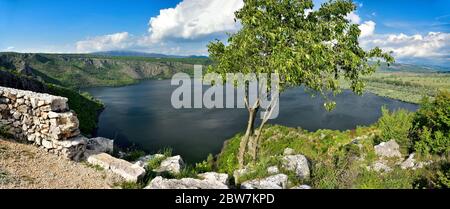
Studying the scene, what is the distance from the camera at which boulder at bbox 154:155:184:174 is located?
40.6ft

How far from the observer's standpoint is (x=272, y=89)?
14586mm

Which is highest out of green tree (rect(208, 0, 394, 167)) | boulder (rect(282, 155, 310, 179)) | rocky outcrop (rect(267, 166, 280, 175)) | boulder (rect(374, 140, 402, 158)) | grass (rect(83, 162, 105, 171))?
green tree (rect(208, 0, 394, 167))

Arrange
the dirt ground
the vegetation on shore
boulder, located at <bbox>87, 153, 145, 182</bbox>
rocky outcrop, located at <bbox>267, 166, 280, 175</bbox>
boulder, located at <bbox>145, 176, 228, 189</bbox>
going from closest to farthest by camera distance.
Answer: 1. boulder, located at <bbox>145, 176, 228, 189</bbox>
2. the dirt ground
3. boulder, located at <bbox>87, 153, 145, 182</bbox>
4. the vegetation on shore
5. rocky outcrop, located at <bbox>267, 166, 280, 175</bbox>

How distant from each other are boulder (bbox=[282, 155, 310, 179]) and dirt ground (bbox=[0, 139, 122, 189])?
634 cm

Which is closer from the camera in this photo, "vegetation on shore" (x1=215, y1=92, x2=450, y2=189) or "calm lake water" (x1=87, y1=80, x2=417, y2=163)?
"vegetation on shore" (x1=215, y1=92, x2=450, y2=189)

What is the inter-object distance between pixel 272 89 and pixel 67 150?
880 centimetres

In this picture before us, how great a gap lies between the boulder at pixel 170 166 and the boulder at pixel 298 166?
14.1ft

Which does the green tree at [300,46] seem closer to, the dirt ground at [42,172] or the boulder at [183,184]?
the boulder at [183,184]

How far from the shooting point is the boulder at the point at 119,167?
33.2 ft

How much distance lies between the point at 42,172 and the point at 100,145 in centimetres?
402

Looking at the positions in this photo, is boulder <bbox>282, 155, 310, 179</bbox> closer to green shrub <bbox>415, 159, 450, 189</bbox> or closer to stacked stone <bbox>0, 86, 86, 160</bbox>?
green shrub <bbox>415, 159, 450, 189</bbox>

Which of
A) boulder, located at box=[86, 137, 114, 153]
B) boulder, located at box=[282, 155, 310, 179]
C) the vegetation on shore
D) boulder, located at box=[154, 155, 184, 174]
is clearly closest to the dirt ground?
boulder, located at box=[86, 137, 114, 153]

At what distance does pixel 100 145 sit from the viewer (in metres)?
13.8
